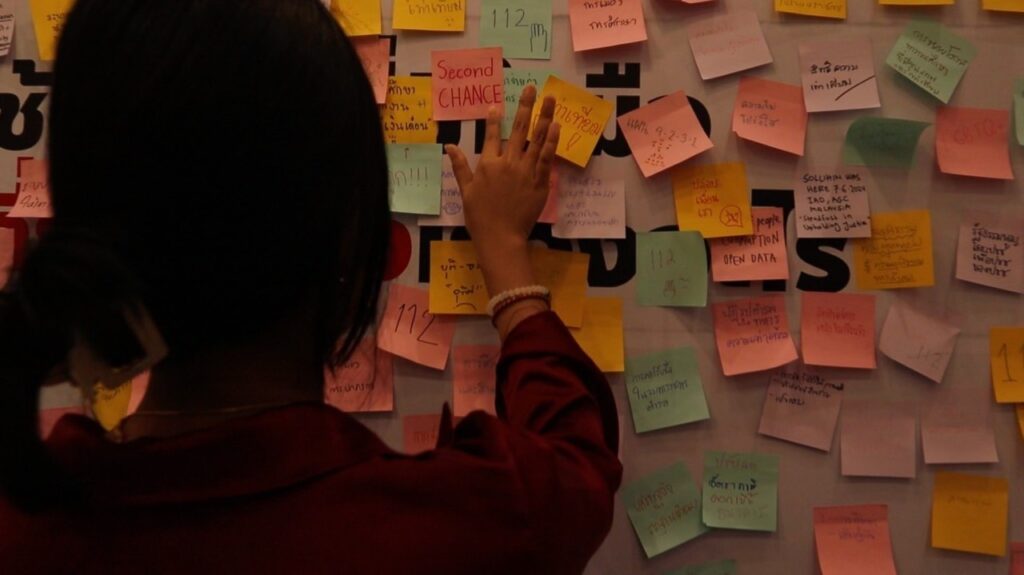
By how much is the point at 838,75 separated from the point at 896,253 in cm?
24

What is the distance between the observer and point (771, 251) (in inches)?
47.1

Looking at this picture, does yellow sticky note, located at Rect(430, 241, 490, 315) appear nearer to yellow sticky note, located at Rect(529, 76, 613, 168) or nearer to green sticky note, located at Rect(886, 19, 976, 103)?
yellow sticky note, located at Rect(529, 76, 613, 168)

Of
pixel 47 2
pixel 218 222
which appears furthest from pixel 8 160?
pixel 218 222

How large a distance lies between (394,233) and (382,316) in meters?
0.11

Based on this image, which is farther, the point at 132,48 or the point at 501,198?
the point at 501,198

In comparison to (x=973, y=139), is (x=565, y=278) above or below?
below

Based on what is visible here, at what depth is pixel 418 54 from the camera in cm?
121

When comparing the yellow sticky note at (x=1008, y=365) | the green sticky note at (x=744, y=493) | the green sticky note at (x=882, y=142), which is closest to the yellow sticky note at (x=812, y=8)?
the green sticky note at (x=882, y=142)

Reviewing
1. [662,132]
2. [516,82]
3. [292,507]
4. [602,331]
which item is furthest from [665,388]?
[292,507]

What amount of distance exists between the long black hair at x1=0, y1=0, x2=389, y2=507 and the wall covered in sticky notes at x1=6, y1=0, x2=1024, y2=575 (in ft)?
1.77

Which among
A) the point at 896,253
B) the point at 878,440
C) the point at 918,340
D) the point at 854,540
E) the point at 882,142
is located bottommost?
the point at 854,540

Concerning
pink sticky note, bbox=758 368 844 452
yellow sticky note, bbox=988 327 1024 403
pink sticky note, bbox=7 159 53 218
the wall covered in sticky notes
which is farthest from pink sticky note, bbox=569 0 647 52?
pink sticky note, bbox=7 159 53 218

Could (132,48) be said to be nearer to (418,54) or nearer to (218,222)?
(218,222)

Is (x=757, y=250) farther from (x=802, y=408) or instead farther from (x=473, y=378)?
(x=473, y=378)
